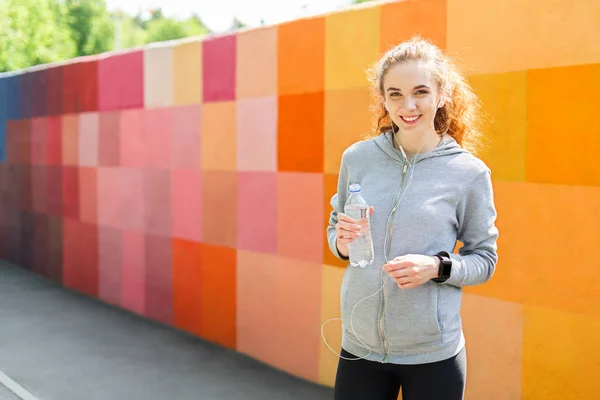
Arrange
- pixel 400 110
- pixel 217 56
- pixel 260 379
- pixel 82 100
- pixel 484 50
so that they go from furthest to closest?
pixel 82 100 < pixel 217 56 < pixel 260 379 < pixel 484 50 < pixel 400 110

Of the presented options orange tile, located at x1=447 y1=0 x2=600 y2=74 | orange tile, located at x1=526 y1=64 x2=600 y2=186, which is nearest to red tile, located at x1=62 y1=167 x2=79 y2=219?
orange tile, located at x1=447 y1=0 x2=600 y2=74

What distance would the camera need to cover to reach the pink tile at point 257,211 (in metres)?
5.05

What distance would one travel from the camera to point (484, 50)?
3.58 meters

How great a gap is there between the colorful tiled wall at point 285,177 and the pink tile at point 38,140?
33 millimetres

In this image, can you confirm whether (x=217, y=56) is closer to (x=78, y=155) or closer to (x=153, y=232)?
(x=153, y=232)

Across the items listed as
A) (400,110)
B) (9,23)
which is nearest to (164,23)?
(9,23)

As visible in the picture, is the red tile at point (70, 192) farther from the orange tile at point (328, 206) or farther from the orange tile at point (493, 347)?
the orange tile at point (493, 347)

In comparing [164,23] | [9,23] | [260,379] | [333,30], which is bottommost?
[260,379]

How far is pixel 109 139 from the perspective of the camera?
7086 mm

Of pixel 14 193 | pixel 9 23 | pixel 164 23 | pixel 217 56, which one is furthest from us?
pixel 164 23

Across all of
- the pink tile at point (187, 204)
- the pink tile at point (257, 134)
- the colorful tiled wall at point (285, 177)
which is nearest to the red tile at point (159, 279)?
the colorful tiled wall at point (285, 177)

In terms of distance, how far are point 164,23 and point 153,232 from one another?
55.5 metres

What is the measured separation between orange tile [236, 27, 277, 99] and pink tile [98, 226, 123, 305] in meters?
2.59

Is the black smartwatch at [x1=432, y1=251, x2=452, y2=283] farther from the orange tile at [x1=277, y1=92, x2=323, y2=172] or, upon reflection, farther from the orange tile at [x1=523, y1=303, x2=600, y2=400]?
the orange tile at [x1=277, y1=92, x2=323, y2=172]
